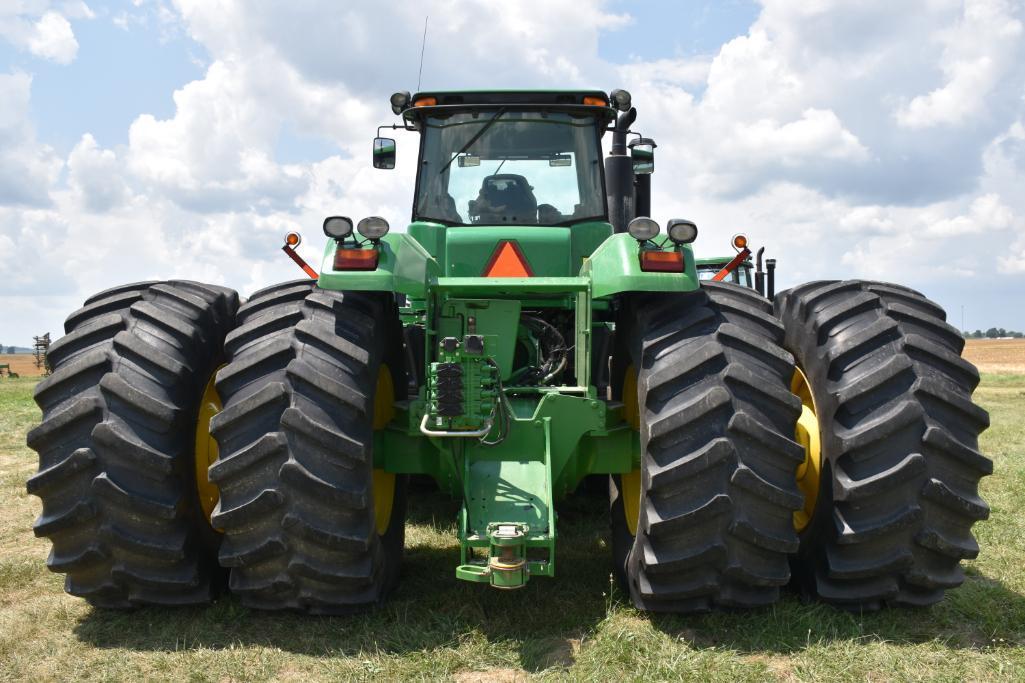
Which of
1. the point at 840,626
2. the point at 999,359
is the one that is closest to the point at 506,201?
the point at 840,626

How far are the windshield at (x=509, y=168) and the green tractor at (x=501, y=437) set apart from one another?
4.80 feet

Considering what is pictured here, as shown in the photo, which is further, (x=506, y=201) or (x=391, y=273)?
(x=506, y=201)

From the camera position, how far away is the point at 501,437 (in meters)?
3.96

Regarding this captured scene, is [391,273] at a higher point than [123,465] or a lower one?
higher

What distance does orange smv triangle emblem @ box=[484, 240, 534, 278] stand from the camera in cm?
515

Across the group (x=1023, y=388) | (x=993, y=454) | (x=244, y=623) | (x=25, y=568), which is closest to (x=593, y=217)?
(x=244, y=623)

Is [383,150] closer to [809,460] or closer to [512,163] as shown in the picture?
[512,163]

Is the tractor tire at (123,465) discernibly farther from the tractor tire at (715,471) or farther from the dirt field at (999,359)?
the dirt field at (999,359)

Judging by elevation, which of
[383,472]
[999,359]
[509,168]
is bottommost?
[383,472]

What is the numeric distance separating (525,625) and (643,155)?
3.87 meters

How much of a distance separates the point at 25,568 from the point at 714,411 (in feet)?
13.1

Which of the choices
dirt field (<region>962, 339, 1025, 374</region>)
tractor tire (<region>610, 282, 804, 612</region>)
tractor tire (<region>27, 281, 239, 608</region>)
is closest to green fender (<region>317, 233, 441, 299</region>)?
tractor tire (<region>27, 281, 239, 608</region>)

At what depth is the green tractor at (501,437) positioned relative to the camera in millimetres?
3496

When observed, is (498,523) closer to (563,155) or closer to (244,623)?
(244,623)
